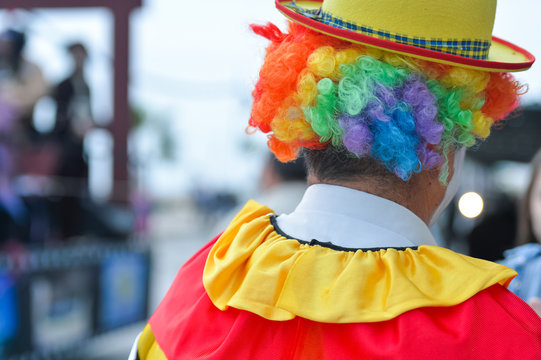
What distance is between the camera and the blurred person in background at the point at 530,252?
1.88 metres

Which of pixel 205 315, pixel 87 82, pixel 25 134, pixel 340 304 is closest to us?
pixel 340 304

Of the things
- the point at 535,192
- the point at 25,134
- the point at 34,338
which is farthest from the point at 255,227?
the point at 25,134

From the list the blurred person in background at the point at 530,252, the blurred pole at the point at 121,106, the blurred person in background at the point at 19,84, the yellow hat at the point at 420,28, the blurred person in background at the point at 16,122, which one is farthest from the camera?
the blurred pole at the point at 121,106

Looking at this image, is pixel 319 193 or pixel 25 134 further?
pixel 25 134

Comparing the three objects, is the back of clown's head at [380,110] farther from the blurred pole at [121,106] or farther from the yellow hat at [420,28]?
the blurred pole at [121,106]

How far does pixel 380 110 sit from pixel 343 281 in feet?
1.17

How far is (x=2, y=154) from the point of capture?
13.1ft

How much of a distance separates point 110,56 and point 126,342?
11.0ft

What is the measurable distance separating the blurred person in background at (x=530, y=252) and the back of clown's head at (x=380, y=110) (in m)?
0.89

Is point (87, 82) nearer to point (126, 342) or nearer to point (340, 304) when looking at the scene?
point (126, 342)

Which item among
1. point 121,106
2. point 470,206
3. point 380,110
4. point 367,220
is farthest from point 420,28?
point 121,106

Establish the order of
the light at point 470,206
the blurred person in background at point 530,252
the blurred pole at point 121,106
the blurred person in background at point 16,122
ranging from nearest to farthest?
the blurred person in background at point 530,252, the light at point 470,206, the blurred person in background at point 16,122, the blurred pole at point 121,106

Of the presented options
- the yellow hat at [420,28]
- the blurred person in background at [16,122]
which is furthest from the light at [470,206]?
the blurred person in background at [16,122]

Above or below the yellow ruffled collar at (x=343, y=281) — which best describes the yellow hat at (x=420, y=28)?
above
